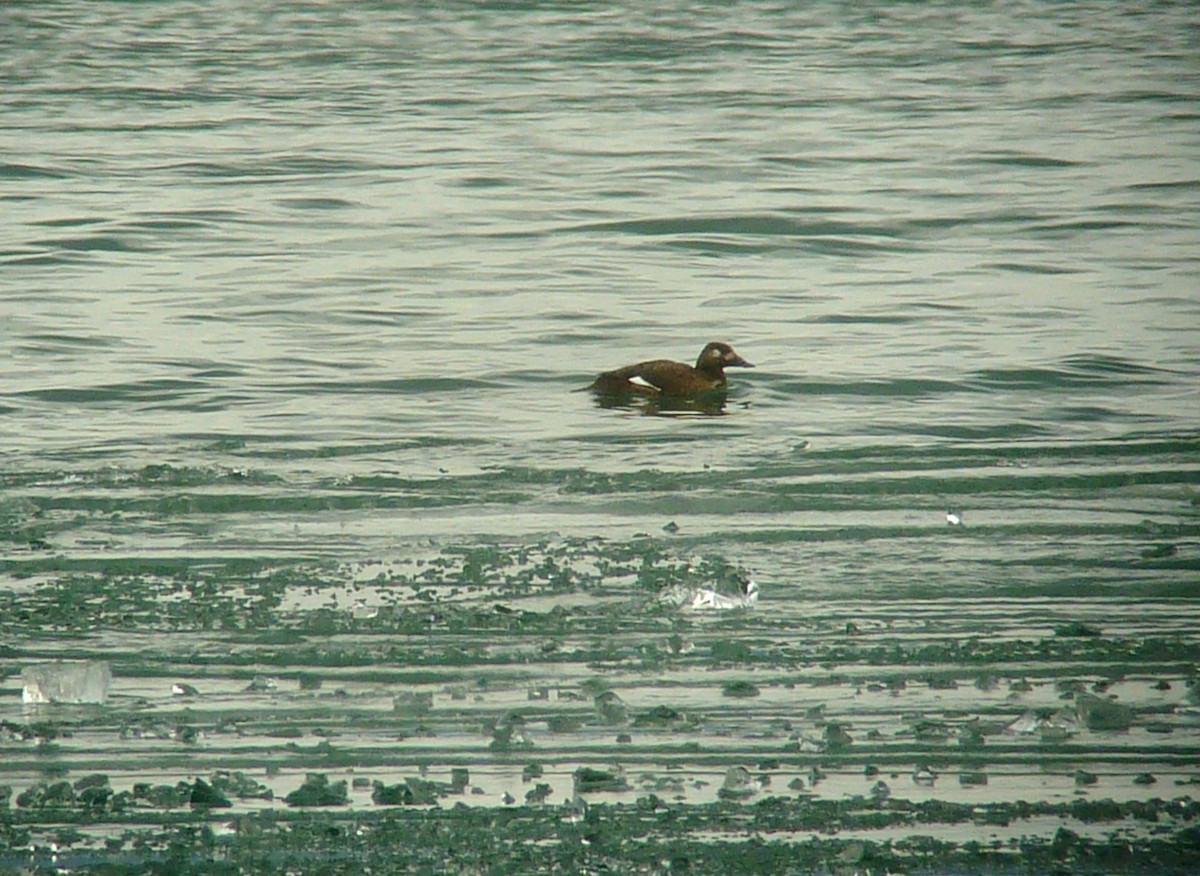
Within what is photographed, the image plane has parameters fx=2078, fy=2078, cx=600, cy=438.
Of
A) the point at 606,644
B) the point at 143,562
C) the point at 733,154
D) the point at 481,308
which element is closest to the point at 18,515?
the point at 143,562

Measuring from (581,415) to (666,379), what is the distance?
28.8 inches

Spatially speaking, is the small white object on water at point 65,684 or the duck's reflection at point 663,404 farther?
the duck's reflection at point 663,404

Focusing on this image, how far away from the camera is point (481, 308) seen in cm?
1750

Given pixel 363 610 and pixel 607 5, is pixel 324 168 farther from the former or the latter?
pixel 607 5

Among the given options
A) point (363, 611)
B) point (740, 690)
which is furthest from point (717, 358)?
point (740, 690)

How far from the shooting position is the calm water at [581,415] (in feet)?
23.8

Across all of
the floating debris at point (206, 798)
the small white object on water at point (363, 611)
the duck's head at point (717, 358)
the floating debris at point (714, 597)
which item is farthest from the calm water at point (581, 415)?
the duck's head at point (717, 358)

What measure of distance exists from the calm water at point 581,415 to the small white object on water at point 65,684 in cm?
11

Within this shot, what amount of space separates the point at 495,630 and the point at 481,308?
9908 mm

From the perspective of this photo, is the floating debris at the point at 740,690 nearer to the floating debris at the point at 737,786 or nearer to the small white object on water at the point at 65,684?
the floating debris at the point at 737,786

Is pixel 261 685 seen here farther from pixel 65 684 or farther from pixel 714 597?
pixel 714 597

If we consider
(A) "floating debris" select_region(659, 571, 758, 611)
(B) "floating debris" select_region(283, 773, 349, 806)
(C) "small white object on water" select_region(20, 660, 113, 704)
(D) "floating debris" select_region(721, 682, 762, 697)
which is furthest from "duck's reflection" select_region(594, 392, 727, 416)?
(B) "floating debris" select_region(283, 773, 349, 806)

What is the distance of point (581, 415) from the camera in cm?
1297

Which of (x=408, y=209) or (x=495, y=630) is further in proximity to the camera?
(x=408, y=209)
